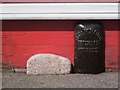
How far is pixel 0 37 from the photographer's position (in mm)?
9133

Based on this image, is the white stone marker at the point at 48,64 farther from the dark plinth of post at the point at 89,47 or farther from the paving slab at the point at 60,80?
the dark plinth of post at the point at 89,47

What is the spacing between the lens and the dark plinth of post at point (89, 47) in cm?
875

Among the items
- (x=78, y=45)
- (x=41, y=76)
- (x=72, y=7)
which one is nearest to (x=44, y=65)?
(x=41, y=76)

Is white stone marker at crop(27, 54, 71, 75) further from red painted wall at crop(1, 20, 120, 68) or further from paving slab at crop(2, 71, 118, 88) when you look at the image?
red painted wall at crop(1, 20, 120, 68)

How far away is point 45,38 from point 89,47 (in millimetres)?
1023

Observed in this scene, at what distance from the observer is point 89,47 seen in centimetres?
875

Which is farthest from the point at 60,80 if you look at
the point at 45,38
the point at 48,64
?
the point at 45,38

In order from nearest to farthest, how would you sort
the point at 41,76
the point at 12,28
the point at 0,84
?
the point at 0,84, the point at 41,76, the point at 12,28

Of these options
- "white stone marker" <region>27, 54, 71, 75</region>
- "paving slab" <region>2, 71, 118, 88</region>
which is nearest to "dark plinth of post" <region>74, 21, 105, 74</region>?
"paving slab" <region>2, 71, 118, 88</region>

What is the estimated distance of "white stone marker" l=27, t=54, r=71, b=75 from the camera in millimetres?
8633

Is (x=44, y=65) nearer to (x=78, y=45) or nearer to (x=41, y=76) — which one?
(x=41, y=76)

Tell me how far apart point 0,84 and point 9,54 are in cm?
148

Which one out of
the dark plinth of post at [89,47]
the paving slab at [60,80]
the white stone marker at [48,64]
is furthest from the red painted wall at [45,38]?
the paving slab at [60,80]

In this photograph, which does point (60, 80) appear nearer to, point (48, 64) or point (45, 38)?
point (48, 64)
